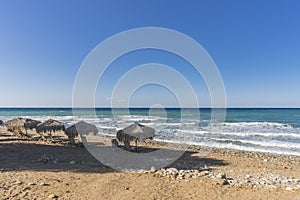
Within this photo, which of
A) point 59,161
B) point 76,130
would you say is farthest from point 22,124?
point 59,161

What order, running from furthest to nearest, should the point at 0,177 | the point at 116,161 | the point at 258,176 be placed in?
1. the point at 116,161
2. the point at 258,176
3. the point at 0,177

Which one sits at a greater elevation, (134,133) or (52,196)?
(134,133)

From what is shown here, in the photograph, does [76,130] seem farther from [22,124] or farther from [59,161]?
[59,161]

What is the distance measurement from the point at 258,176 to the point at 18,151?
1006cm

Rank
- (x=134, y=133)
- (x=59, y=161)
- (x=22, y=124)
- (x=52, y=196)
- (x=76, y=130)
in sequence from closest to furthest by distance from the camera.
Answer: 1. (x=52, y=196)
2. (x=59, y=161)
3. (x=134, y=133)
4. (x=76, y=130)
5. (x=22, y=124)

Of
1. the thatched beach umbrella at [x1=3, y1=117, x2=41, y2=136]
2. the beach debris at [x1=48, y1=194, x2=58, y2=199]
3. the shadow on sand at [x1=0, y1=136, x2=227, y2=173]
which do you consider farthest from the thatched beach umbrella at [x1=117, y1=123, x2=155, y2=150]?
the beach debris at [x1=48, y1=194, x2=58, y2=199]

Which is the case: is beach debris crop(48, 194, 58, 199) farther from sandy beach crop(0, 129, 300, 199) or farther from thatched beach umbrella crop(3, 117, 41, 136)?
thatched beach umbrella crop(3, 117, 41, 136)

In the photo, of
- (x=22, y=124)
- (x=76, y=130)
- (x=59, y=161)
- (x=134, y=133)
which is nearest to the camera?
(x=59, y=161)

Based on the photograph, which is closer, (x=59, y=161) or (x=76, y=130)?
(x=59, y=161)

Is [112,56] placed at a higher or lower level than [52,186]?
higher

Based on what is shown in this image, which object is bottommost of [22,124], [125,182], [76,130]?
[125,182]

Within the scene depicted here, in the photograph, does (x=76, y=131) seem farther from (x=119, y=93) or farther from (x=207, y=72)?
(x=207, y=72)

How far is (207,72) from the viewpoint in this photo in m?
10.7

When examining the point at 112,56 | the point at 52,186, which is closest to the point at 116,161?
the point at 52,186
